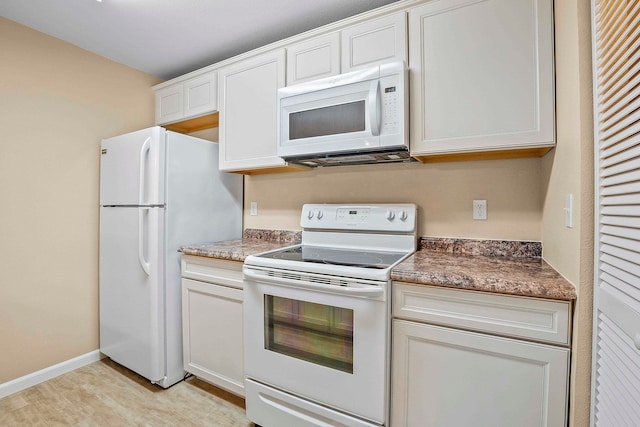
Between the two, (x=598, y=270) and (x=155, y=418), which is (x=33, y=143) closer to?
(x=155, y=418)

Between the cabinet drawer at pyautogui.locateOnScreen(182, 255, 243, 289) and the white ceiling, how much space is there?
1521mm

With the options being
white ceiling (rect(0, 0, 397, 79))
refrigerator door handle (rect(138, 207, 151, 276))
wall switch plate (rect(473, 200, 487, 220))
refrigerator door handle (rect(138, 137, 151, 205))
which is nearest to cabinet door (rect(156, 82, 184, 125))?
white ceiling (rect(0, 0, 397, 79))

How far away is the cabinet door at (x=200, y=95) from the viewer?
2.31 metres

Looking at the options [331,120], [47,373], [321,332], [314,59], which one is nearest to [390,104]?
[331,120]

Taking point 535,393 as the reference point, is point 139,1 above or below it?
above

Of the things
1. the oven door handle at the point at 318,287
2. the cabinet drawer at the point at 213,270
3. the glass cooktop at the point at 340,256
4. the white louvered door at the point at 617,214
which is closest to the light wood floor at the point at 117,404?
the cabinet drawer at the point at 213,270

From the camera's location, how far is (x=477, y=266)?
4.61ft

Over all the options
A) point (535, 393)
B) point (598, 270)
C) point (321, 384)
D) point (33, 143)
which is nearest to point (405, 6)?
point (598, 270)

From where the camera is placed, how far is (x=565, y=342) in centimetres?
107

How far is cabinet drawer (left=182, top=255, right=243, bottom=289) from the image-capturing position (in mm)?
1817

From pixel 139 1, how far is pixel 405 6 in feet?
4.91

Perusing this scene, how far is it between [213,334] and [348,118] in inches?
60.3

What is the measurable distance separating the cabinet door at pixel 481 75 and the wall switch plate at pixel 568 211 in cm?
33

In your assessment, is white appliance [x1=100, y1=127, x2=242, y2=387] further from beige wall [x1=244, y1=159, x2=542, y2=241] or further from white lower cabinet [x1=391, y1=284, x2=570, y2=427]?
white lower cabinet [x1=391, y1=284, x2=570, y2=427]
